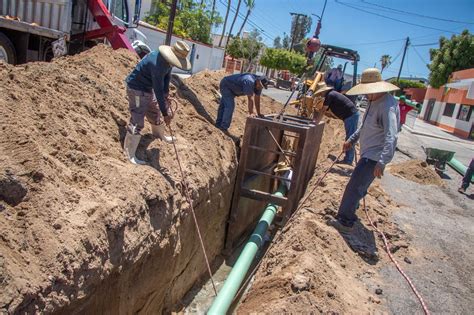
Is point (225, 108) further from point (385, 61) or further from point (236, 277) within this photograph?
point (385, 61)

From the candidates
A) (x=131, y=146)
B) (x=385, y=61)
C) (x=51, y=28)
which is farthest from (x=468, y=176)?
(x=385, y=61)

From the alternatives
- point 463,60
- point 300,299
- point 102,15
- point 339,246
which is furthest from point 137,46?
point 463,60

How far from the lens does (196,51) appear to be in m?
30.8

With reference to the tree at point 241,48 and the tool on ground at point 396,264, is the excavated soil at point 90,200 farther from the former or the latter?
the tree at point 241,48

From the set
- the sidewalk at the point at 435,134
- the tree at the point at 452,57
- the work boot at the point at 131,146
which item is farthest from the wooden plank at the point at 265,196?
the tree at the point at 452,57

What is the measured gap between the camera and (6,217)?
3395 mm

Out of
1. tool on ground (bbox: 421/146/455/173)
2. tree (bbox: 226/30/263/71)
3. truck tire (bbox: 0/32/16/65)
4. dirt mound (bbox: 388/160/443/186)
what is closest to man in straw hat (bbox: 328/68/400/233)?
dirt mound (bbox: 388/160/443/186)

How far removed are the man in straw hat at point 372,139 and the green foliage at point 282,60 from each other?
46.1 meters

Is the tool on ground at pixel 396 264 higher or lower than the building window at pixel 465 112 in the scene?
lower

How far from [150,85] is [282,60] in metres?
46.4

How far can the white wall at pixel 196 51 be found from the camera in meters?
25.7

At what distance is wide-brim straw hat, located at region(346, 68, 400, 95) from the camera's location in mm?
5043

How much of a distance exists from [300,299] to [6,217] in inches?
103

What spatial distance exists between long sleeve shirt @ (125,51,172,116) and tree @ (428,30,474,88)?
35888mm
